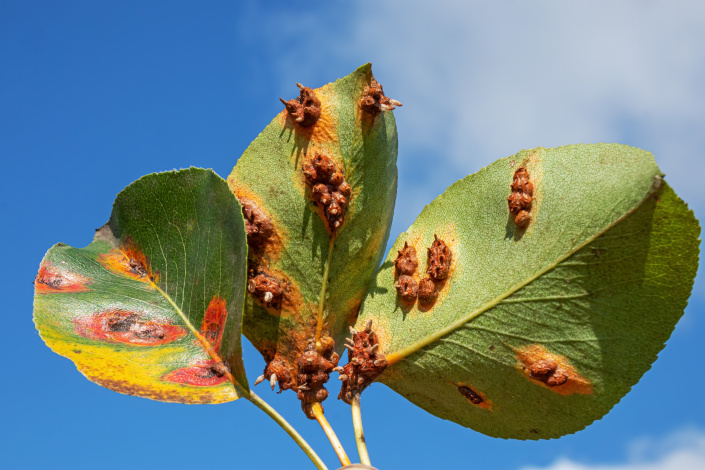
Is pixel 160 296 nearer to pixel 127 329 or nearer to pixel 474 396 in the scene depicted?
pixel 127 329

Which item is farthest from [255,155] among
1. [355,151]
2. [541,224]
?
[541,224]

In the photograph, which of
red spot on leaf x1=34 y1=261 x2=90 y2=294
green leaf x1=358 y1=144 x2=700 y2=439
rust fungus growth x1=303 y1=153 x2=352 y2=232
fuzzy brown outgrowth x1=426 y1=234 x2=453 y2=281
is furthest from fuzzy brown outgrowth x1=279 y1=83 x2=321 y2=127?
red spot on leaf x1=34 y1=261 x2=90 y2=294

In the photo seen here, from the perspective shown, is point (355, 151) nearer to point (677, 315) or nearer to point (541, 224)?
point (541, 224)

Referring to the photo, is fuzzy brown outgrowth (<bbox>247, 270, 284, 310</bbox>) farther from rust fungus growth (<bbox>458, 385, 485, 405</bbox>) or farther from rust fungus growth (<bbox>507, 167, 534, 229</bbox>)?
rust fungus growth (<bbox>507, 167, 534, 229</bbox>)

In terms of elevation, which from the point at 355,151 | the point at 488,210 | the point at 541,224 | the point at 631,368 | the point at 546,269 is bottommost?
the point at 631,368

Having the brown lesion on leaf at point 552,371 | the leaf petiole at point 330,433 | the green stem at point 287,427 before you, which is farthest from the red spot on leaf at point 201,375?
the brown lesion on leaf at point 552,371
